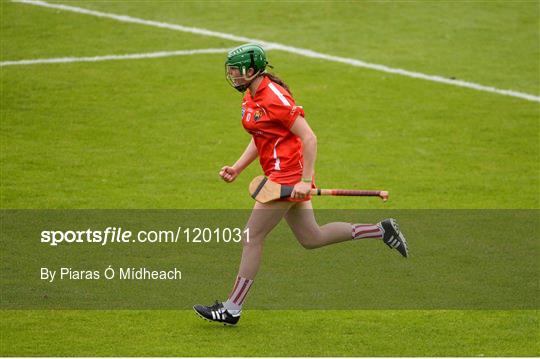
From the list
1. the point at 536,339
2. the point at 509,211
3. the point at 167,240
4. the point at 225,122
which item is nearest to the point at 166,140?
the point at 225,122

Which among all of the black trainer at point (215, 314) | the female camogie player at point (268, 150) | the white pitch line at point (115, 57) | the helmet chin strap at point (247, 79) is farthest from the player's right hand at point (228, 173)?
the white pitch line at point (115, 57)

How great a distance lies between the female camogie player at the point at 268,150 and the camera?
10250 millimetres

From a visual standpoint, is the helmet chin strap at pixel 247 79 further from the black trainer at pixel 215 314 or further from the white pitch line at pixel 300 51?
the white pitch line at pixel 300 51

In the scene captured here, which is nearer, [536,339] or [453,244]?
[536,339]

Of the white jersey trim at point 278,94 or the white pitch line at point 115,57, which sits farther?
the white pitch line at point 115,57

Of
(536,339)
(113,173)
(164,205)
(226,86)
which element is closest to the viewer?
(536,339)

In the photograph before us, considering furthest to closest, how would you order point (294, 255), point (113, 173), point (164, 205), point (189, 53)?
point (189, 53), point (113, 173), point (164, 205), point (294, 255)

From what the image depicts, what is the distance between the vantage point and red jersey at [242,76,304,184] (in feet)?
33.7

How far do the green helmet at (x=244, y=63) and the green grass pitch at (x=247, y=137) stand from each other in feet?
7.76

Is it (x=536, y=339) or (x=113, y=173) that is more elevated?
(x=536, y=339)

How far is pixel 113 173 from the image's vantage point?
52.9ft

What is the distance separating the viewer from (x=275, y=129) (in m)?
10.4

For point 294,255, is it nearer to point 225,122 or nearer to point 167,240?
point 167,240

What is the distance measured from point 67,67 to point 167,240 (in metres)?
7.81
